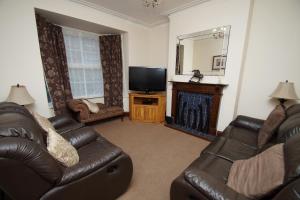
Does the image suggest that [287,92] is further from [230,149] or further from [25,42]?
[25,42]

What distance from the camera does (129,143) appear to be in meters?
2.69

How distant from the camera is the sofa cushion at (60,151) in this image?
1.20 m

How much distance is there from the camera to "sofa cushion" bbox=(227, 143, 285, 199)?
2.88 feet

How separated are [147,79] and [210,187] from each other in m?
3.03

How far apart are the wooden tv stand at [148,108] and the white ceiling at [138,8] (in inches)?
74.7

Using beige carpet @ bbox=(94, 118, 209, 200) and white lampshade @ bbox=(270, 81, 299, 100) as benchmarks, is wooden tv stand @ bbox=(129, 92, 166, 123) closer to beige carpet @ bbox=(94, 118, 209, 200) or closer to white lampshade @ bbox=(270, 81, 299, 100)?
beige carpet @ bbox=(94, 118, 209, 200)

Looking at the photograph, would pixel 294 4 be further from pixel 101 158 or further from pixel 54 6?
pixel 54 6

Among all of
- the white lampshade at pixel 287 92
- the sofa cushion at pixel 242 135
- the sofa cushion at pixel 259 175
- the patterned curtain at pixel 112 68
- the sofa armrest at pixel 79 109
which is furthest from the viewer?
the patterned curtain at pixel 112 68

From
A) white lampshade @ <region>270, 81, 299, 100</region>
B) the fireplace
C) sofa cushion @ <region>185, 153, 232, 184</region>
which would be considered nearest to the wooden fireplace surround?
the fireplace

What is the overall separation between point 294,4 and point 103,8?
333cm

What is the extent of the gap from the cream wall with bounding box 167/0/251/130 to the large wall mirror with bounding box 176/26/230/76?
91 mm

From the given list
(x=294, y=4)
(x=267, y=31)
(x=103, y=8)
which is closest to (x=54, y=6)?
(x=103, y=8)

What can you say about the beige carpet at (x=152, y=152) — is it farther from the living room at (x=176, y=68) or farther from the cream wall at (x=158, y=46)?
the cream wall at (x=158, y=46)

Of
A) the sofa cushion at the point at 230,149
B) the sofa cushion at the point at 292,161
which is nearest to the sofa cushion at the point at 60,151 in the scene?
the sofa cushion at the point at 230,149
